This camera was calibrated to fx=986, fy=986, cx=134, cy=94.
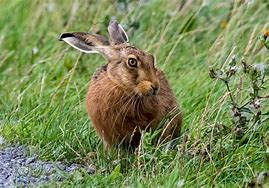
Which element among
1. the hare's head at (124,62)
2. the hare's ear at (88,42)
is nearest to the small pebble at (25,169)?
the hare's head at (124,62)

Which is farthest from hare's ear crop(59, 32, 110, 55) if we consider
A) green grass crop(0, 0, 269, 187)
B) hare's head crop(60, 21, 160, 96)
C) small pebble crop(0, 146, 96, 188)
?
small pebble crop(0, 146, 96, 188)

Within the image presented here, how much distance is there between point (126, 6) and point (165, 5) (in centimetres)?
37

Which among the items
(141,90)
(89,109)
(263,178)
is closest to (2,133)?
(89,109)

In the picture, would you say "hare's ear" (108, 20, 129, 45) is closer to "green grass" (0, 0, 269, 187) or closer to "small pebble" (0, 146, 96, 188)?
"green grass" (0, 0, 269, 187)

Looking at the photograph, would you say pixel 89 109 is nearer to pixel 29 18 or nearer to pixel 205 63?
pixel 205 63

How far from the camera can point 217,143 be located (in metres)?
5.55

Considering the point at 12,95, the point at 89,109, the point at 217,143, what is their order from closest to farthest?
the point at 217,143 < the point at 89,109 < the point at 12,95

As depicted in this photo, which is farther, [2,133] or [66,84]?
[66,84]

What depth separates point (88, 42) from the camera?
244 inches

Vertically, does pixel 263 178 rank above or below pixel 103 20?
below

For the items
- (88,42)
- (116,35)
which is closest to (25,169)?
(88,42)

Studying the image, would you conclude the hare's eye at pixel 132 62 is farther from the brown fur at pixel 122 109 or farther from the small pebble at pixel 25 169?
the small pebble at pixel 25 169

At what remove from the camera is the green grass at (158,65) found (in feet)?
17.7

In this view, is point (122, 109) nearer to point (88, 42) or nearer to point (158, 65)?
point (88, 42)
